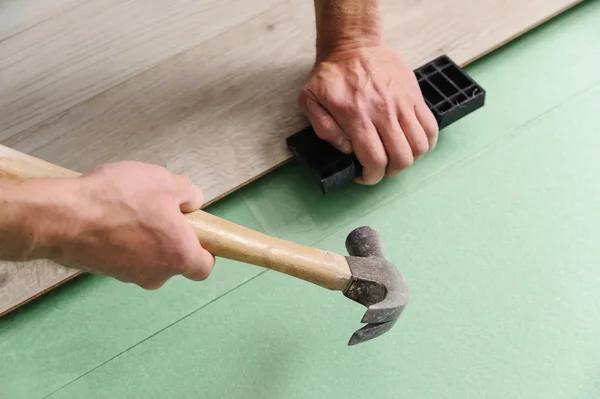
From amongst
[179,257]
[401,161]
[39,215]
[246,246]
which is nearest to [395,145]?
[401,161]

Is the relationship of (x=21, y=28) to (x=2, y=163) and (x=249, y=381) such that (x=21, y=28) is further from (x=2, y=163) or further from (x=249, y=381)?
(x=249, y=381)

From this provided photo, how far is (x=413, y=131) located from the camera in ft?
3.57

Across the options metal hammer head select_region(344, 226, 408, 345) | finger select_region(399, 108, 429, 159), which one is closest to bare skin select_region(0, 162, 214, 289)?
metal hammer head select_region(344, 226, 408, 345)

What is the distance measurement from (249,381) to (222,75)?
632mm

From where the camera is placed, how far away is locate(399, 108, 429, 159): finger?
109cm

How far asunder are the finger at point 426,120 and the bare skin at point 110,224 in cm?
52

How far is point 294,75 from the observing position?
1252mm

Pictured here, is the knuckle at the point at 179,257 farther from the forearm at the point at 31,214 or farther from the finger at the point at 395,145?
the finger at the point at 395,145

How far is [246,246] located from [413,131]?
17.6 inches

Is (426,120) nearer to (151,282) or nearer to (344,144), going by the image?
(344,144)

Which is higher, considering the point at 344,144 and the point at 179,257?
the point at 179,257

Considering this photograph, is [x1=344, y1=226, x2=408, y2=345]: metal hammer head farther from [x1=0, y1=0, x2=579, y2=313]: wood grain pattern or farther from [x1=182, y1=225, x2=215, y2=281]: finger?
[x1=0, y1=0, x2=579, y2=313]: wood grain pattern

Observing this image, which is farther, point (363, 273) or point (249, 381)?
point (249, 381)

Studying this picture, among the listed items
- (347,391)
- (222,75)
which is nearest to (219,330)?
(347,391)
